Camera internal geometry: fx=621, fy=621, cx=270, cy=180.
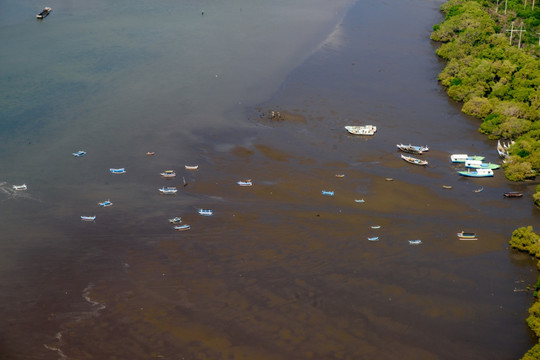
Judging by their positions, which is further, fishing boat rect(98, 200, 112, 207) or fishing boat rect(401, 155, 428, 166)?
fishing boat rect(401, 155, 428, 166)

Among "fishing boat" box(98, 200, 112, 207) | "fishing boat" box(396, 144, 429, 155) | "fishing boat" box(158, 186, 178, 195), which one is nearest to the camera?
"fishing boat" box(98, 200, 112, 207)

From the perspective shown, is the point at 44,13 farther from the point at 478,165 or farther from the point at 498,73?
the point at 478,165

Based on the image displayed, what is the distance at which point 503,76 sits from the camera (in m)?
79.4

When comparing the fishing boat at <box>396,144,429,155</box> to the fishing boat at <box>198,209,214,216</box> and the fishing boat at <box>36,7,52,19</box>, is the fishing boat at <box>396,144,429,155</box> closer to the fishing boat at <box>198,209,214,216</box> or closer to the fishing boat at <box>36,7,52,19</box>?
the fishing boat at <box>198,209,214,216</box>

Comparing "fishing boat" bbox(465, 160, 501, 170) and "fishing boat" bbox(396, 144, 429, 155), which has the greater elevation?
"fishing boat" bbox(396, 144, 429, 155)

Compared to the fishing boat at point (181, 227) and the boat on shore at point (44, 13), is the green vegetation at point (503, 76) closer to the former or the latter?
the fishing boat at point (181, 227)

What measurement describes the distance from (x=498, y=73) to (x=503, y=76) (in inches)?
32.4

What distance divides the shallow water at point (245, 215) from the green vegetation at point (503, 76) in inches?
73.5

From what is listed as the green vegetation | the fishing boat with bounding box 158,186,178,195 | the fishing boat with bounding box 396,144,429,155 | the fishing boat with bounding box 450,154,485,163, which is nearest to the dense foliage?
the green vegetation

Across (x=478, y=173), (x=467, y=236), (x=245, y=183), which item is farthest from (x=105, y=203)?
(x=478, y=173)

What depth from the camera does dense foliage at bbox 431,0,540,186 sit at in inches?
2579

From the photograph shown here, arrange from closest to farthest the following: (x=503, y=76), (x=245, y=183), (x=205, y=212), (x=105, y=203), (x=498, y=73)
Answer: (x=205, y=212) < (x=105, y=203) < (x=245, y=183) < (x=503, y=76) < (x=498, y=73)

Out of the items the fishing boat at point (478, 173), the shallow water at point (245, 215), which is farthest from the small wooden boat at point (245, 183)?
the fishing boat at point (478, 173)

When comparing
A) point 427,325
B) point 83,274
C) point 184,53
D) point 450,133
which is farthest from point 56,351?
point 184,53
